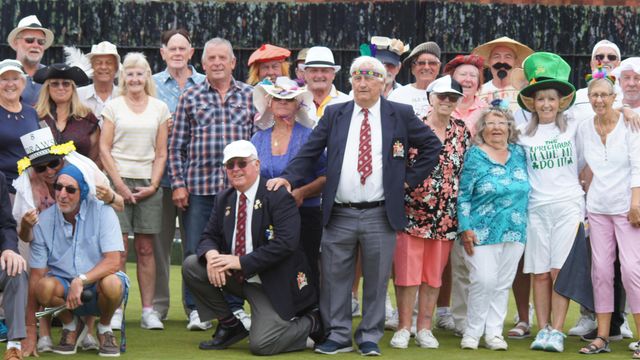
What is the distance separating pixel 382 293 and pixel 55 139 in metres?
2.54

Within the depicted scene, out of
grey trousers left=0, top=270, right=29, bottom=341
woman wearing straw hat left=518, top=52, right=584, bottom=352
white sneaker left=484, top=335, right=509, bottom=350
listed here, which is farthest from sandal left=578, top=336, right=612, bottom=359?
grey trousers left=0, top=270, right=29, bottom=341

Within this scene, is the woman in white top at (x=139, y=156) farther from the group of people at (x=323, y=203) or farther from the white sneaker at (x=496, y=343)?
the white sneaker at (x=496, y=343)

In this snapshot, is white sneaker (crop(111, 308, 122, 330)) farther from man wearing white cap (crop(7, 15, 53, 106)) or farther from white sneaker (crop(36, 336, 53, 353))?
man wearing white cap (crop(7, 15, 53, 106))

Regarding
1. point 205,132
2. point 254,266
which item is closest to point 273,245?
point 254,266

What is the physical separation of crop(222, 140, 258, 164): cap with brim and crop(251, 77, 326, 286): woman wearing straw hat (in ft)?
1.38

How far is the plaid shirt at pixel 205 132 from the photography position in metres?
10.2

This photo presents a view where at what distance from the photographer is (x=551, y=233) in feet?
31.7

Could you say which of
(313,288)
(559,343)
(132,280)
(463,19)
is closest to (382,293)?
(313,288)

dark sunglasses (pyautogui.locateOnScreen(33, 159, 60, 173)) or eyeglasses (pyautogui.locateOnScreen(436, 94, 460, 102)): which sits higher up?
eyeglasses (pyautogui.locateOnScreen(436, 94, 460, 102))

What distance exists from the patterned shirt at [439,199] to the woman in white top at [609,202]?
90 cm

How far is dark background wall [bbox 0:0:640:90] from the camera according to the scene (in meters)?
13.6

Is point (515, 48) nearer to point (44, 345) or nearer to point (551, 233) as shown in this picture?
point (551, 233)

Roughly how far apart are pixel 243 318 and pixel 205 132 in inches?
55.7

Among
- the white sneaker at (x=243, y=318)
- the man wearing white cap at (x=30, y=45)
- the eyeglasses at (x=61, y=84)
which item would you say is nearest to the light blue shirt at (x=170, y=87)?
the man wearing white cap at (x=30, y=45)
